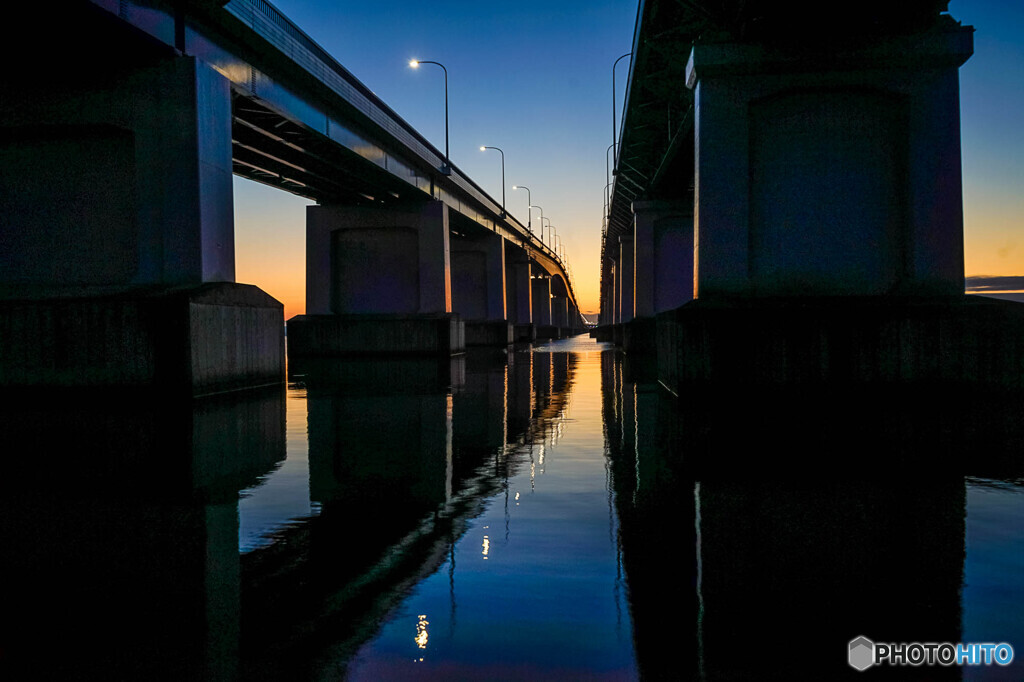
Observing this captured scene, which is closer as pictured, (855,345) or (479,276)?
(855,345)

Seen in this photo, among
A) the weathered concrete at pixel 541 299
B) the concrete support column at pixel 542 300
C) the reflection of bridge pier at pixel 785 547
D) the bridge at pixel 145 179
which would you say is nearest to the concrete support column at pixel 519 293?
the weathered concrete at pixel 541 299

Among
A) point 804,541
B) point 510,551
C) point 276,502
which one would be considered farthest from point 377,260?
point 804,541

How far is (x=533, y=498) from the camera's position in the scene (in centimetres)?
659

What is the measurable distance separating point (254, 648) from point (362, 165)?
30.2 m

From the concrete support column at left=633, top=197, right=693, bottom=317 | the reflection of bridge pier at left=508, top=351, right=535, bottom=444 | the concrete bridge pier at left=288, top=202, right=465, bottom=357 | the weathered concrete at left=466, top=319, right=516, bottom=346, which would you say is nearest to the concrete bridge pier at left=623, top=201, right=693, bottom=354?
the concrete support column at left=633, top=197, right=693, bottom=317

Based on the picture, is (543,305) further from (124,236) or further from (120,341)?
(120,341)

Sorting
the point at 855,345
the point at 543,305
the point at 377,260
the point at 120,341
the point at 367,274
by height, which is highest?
the point at 543,305

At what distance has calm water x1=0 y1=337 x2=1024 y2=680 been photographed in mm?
3383

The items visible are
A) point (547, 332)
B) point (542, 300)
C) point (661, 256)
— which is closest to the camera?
point (661, 256)

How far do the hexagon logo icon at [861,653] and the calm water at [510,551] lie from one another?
0.05m

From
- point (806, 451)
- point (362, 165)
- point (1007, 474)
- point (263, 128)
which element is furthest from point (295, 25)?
point (1007, 474)

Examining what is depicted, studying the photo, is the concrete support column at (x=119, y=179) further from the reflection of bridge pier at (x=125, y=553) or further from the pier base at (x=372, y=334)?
the pier base at (x=372, y=334)

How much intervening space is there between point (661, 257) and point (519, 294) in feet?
117

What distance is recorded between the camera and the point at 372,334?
38.4 metres
